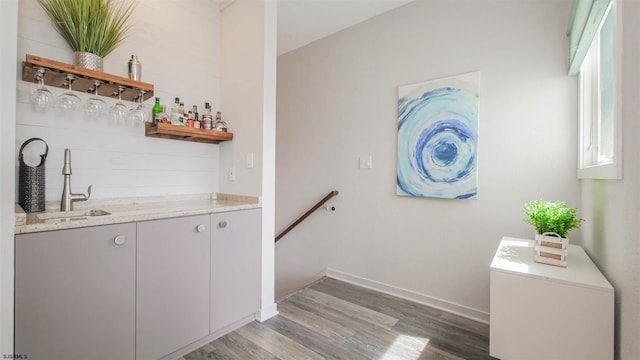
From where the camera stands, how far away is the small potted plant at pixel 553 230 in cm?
135

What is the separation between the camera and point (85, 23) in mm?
1628

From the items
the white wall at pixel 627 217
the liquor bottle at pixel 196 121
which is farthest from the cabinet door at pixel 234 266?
the white wall at pixel 627 217

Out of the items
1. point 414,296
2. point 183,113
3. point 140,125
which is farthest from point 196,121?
point 414,296

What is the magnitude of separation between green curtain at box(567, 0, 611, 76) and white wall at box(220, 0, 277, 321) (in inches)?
72.4

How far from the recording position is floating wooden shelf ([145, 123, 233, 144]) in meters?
1.92

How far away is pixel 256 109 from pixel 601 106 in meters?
2.06

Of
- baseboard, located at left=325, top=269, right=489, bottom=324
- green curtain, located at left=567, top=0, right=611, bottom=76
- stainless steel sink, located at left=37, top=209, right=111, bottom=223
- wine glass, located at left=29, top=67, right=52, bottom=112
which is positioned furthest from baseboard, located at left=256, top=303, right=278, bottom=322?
green curtain, located at left=567, top=0, right=611, bottom=76

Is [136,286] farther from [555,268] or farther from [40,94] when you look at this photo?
[555,268]

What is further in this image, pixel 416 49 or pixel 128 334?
pixel 416 49

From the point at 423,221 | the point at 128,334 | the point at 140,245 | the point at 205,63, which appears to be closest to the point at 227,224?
the point at 140,245

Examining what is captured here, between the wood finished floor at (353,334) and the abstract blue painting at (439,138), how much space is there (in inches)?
38.1

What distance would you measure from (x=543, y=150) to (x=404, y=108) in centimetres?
Result: 106

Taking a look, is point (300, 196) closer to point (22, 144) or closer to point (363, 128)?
point (363, 128)

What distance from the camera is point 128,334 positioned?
1460 millimetres
